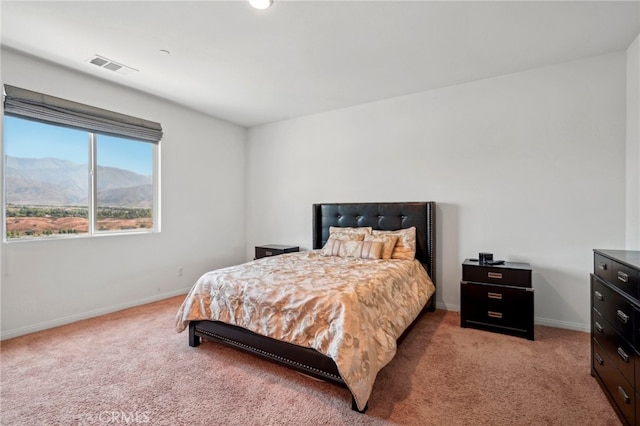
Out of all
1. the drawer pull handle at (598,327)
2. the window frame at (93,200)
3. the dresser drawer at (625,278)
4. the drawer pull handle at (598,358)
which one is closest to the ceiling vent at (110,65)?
the window frame at (93,200)

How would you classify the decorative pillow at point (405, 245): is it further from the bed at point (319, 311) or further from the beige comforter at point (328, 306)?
the beige comforter at point (328, 306)

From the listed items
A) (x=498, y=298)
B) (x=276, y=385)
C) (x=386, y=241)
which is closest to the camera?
(x=276, y=385)

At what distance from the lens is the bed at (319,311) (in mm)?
1767

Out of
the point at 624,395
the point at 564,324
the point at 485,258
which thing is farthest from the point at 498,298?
the point at 624,395

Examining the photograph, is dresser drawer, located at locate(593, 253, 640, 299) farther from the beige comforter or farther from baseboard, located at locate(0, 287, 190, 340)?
baseboard, located at locate(0, 287, 190, 340)

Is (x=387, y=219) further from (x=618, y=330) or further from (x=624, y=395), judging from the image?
(x=624, y=395)

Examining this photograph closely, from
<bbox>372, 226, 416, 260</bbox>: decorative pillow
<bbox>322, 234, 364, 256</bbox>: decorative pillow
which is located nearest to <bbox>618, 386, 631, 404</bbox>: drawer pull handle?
<bbox>372, 226, 416, 260</bbox>: decorative pillow

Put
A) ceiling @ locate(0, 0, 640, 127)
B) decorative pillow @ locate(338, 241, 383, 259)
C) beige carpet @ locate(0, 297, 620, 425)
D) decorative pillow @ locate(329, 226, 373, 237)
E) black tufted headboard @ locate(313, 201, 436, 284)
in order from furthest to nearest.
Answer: decorative pillow @ locate(329, 226, 373, 237) < black tufted headboard @ locate(313, 201, 436, 284) < decorative pillow @ locate(338, 241, 383, 259) < ceiling @ locate(0, 0, 640, 127) < beige carpet @ locate(0, 297, 620, 425)

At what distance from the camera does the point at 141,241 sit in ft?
12.4

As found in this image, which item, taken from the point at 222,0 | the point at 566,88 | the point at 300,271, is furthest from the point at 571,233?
the point at 222,0

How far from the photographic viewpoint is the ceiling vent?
2871 millimetres

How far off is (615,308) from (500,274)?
114 centimetres

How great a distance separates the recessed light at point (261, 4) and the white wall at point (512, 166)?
2188 millimetres

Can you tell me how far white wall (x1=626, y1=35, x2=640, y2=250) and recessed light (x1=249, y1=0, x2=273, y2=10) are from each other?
3.06 metres
